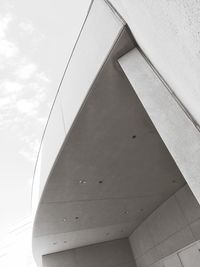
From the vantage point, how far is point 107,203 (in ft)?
20.5

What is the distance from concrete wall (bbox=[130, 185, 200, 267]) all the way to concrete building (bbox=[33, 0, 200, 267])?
0.04 metres

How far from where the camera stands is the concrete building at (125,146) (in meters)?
1.31

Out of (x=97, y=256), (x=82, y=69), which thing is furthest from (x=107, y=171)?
(x=97, y=256)

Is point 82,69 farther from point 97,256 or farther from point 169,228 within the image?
point 97,256

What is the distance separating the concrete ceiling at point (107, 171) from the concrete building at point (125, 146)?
0.07 ft

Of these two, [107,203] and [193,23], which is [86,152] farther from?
[193,23]

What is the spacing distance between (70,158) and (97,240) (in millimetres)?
6292

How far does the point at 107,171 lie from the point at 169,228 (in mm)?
3885

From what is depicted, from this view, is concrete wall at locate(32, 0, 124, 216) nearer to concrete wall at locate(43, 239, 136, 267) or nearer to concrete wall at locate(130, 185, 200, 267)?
concrete wall at locate(130, 185, 200, 267)

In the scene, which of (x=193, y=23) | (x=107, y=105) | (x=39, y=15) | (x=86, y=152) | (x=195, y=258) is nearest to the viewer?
(x=193, y=23)

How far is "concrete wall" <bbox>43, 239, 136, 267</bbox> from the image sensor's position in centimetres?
870

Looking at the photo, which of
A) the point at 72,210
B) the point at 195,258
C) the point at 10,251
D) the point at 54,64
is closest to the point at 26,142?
the point at 72,210

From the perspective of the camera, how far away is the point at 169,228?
23.9ft

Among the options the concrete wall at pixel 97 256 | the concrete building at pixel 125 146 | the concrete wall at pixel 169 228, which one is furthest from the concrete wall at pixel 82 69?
the concrete wall at pixel 97 256
